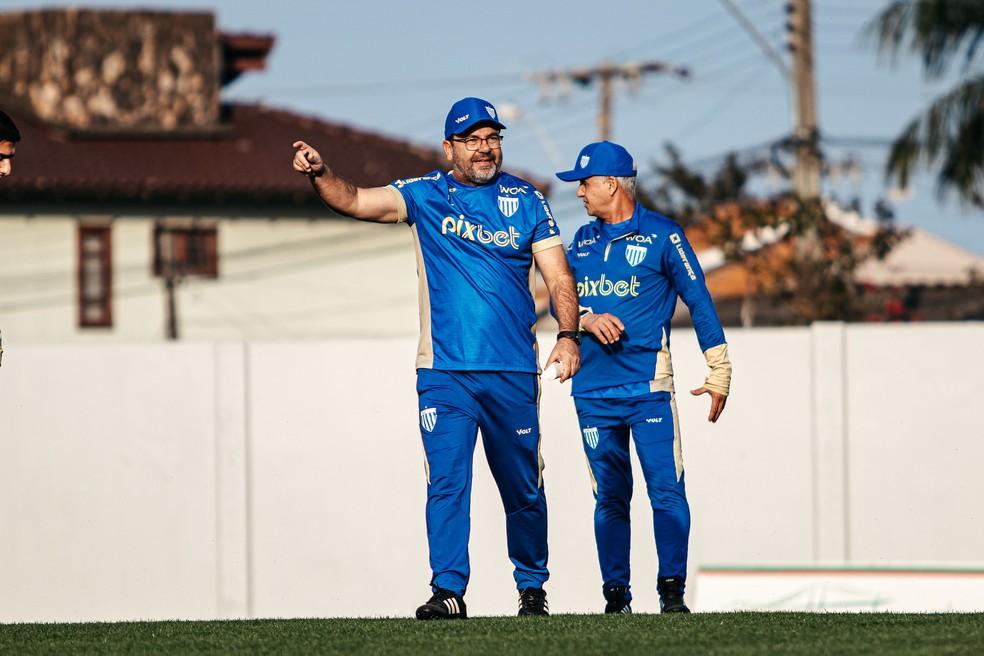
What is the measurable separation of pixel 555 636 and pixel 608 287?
2349 mm

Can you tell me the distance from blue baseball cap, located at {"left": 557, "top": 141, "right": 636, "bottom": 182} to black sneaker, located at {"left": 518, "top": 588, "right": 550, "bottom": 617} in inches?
76.4

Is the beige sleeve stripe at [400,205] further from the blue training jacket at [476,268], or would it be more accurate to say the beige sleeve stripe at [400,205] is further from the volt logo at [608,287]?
the volt logo at [608,287]

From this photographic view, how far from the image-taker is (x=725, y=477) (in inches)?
412

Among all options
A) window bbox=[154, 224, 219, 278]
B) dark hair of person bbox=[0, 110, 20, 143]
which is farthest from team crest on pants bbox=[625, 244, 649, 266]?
window bbox=[154, 224, 219, 278]

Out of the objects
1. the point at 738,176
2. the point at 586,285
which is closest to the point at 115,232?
the point at 738,176

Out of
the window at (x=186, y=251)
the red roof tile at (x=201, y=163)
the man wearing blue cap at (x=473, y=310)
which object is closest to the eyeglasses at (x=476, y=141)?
the man wearing blue cap at (x=473, y=310)

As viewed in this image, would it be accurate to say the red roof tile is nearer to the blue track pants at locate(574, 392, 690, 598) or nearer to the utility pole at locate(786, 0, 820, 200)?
Answer: the utility pole at locate(786, 0, 820, 200)

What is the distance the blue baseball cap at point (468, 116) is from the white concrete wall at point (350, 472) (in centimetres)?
411

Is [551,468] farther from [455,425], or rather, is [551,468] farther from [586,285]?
[455,425]

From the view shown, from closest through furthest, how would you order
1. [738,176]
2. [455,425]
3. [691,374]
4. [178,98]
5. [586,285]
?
[455,425] < [586,285] < [691,374] < [738,176] < [178,98]

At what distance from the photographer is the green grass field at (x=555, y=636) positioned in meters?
5.12

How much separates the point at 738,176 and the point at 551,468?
592 inches

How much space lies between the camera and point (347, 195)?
20.9 feet

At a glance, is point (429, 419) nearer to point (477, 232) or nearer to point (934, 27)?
point (477, 232)
